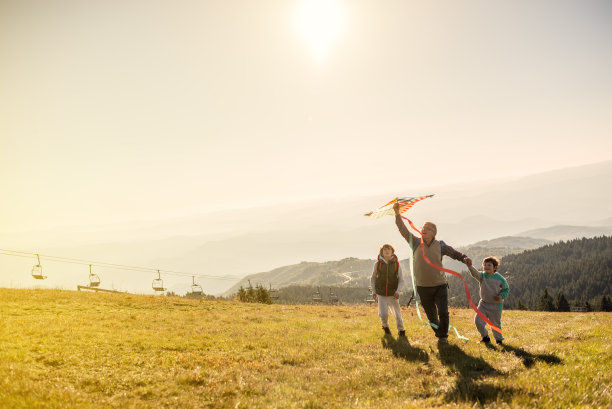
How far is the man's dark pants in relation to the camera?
420 inches

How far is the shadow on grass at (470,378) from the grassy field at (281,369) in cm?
2

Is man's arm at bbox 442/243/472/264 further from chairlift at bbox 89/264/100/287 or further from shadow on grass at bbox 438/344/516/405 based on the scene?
chairlift at bbox 89/264/100/287

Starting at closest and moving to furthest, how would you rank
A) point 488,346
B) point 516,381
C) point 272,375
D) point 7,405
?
point 7,405, point 516,381, point 272,375, point 488,346

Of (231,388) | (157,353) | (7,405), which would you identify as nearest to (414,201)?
(231,388)

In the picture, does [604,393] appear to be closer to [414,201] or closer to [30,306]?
[414,201]

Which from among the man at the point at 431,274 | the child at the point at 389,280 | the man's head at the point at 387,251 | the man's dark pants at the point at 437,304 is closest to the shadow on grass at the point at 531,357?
the man's dark pants at the point at 437,304

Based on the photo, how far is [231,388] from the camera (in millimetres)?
7340

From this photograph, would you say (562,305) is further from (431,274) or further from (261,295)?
(431,274)

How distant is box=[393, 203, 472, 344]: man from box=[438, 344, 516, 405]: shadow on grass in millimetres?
1118

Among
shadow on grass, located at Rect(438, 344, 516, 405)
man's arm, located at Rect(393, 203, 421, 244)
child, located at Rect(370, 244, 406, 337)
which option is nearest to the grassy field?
shadow on grass, located at Rect(438, 344, 516, 405)

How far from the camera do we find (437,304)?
10.8 meters

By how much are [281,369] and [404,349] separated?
161 inches

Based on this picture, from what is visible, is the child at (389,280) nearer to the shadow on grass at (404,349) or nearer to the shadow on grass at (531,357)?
the shadow on grass at (404,349)

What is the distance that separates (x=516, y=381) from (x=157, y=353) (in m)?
9.71
